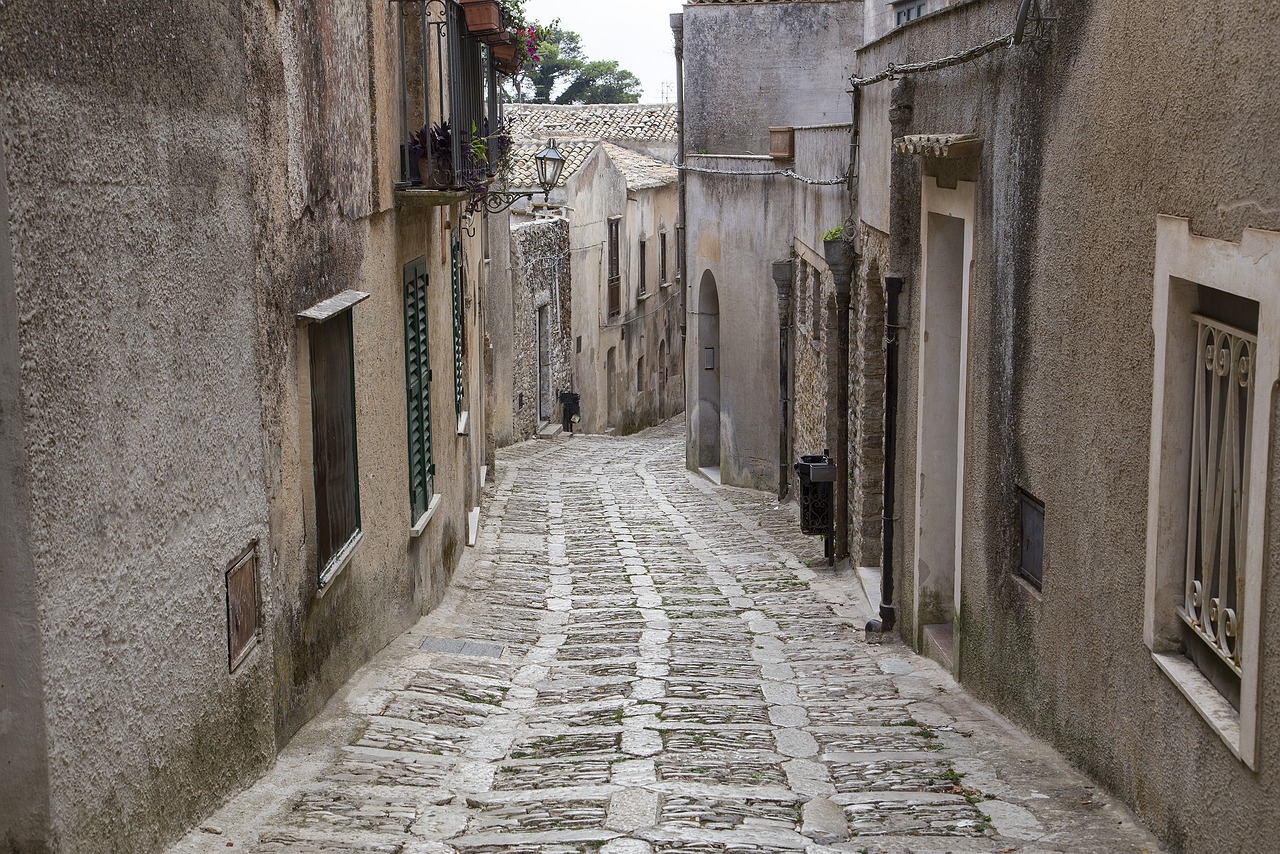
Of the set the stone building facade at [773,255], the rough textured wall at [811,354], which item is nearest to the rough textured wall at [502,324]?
the stone building facade at [773,255]

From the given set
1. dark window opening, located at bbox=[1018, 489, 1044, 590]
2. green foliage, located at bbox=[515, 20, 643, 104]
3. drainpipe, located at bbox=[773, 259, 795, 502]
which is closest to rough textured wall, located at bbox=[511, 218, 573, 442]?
drainpipe, located at bbox=[773, 259, 795, 502]

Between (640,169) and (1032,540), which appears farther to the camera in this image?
(640,169)

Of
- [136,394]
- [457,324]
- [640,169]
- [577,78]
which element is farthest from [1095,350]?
[577,78]

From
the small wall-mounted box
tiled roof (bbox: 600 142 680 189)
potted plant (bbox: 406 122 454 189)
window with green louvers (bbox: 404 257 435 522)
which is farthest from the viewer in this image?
tiled roof (bbox: 600 142 680 189)

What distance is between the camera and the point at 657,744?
6699 millimetres

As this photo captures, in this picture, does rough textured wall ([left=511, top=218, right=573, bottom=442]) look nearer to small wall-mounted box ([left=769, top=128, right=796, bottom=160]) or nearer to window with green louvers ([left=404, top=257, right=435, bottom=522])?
small wall-mounted box ([left=769, top=128, right=796, bottom=160])

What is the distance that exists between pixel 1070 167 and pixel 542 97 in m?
67.8

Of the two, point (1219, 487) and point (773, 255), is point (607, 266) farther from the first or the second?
point (1219, 487)

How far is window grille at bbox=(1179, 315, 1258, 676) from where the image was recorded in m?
4.37

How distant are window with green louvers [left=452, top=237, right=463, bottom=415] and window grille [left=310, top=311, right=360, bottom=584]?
4.71 meters

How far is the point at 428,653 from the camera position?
8641 millimetres

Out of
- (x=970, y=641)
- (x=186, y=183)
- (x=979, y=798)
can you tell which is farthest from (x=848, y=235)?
(x=186, y=183)

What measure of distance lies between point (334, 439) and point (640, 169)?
2911 cm

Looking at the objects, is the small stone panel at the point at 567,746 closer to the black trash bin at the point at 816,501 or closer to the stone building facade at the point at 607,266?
the black trash bin at the point at 816,501
